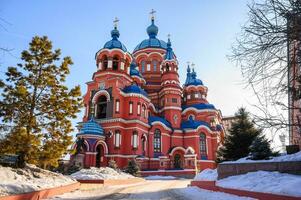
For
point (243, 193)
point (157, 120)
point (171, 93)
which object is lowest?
point (243, 193)

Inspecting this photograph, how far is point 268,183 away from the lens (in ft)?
30.9

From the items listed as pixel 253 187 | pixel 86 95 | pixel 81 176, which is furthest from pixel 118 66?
pixel 253 187

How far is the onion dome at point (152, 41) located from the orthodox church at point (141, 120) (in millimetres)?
2743

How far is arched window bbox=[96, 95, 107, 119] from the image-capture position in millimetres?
38466

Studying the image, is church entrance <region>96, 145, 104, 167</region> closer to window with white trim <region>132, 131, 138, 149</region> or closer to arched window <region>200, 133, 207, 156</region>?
window with white trim <region>132, 131, 138, 149</region>

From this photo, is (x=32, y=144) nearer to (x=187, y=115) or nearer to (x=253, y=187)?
(x=253, y=187)

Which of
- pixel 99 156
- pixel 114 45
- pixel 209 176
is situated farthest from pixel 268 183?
pixel 114 45

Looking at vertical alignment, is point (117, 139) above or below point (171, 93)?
below

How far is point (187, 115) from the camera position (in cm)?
4809

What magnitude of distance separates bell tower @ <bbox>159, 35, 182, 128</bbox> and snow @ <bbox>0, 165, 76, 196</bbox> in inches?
1221

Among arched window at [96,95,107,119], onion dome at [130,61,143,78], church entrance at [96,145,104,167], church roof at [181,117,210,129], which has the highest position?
onion dome at [130,61,143,78]

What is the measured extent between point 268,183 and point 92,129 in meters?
26.7

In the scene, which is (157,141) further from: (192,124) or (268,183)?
(268,183)

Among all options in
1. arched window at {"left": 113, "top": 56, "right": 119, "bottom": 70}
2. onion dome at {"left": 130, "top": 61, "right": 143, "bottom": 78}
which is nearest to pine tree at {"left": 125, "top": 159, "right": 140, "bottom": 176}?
arched window at {"left": 113, "top": 56, "right": 119, "bottom": 70}
